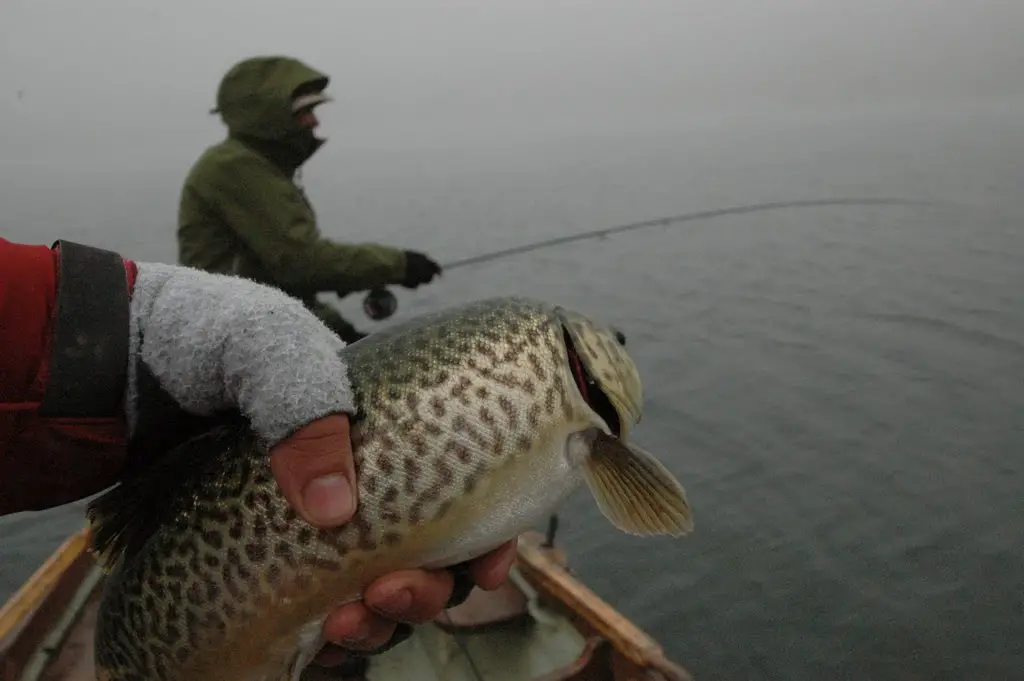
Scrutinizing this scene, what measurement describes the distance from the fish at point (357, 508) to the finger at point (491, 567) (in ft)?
0.74

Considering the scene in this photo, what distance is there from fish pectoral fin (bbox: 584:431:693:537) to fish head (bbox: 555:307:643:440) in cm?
7

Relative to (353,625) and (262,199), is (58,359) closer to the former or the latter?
(353,625)

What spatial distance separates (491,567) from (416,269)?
12.3ft

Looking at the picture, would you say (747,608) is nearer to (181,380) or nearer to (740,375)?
(740,375)

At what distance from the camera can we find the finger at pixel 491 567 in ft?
9.02

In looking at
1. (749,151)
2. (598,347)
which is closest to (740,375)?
(598,347)

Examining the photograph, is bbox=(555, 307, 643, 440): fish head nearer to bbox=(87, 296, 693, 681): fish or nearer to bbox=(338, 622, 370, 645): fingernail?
bbox=(87, 296, 693, 681): fish

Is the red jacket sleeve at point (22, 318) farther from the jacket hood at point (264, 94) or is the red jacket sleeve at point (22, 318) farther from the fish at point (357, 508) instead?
the jacket hood at point (264, 94)

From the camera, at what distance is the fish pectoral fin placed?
9.00 ft

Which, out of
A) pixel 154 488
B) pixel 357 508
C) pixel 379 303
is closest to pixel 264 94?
pixel 379 303

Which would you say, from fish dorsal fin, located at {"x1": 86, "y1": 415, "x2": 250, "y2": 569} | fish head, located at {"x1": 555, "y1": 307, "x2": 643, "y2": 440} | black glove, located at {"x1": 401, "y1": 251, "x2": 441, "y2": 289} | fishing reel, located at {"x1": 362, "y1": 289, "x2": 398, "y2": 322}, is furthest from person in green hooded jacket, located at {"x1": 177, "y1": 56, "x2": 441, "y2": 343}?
fish head, located at {"x1": 555, "y1": 307, "x2": 643, "y2": 440}

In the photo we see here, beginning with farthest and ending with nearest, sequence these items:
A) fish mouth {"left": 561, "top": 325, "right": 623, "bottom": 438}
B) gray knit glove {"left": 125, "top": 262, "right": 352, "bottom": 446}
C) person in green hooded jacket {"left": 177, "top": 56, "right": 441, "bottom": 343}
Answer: person in green hooded jacket {"left": 177, "top": 56, "right": 441, "bottom": 343} < fish mouth {"left": 561, "top": 325, "right": 623, "bottom": 438} < gray knit glove {"left": 125, "top": 262, "right": 352, "bottom": 446}

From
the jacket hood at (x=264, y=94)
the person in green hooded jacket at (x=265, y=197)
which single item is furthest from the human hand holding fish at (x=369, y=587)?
the jacket hood at (x=264, y=94)

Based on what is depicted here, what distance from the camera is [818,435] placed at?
1178 cm
